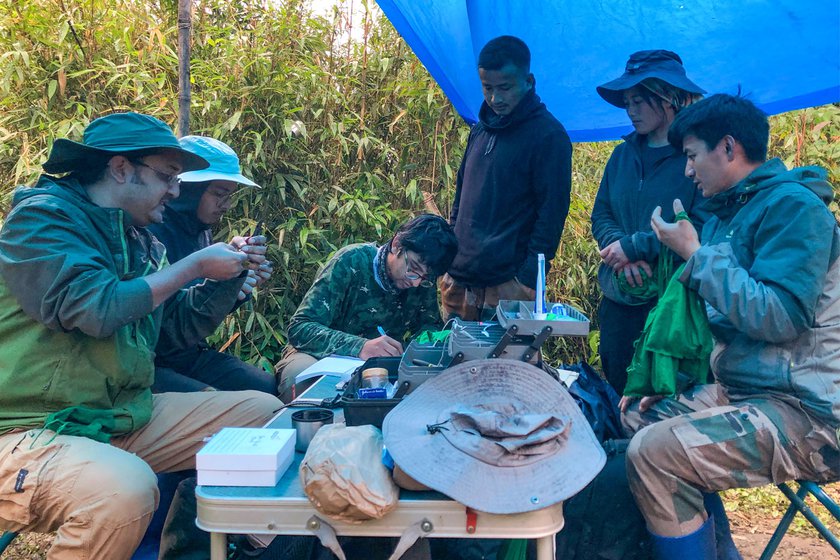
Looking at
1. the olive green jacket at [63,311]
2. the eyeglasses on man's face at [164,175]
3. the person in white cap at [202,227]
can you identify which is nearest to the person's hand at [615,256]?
the person in white cap at [202,227]

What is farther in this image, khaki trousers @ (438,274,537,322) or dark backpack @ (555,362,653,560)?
khaki trousers @ (438,274,537,322)

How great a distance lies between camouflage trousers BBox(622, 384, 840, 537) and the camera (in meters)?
2.02

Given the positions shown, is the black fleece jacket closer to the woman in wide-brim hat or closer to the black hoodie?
the woman in wide-brim hat

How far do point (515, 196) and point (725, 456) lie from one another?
1806 mm

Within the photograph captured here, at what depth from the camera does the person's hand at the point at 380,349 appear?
288cm

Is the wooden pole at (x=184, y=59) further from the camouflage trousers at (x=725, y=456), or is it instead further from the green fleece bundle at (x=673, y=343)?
the camouflage trousers at (x=725, y=456)

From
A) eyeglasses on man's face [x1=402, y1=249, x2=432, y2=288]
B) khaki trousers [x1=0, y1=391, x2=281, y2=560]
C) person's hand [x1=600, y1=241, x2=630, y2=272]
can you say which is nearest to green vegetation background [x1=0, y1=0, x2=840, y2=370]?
eyeglasses on man's face [x1=402, y1=249, x2=432, y2=288]

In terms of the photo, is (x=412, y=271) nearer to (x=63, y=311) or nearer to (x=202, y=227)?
(x=202, y=227)

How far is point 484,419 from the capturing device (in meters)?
1.68

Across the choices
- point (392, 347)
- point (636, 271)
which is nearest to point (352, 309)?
point (392, 347)

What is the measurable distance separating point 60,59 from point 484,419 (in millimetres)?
3942

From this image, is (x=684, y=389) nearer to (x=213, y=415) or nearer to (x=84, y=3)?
(x=213, y=415)

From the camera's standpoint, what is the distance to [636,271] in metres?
2.90

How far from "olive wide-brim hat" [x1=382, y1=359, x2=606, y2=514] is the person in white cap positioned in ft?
5.23
